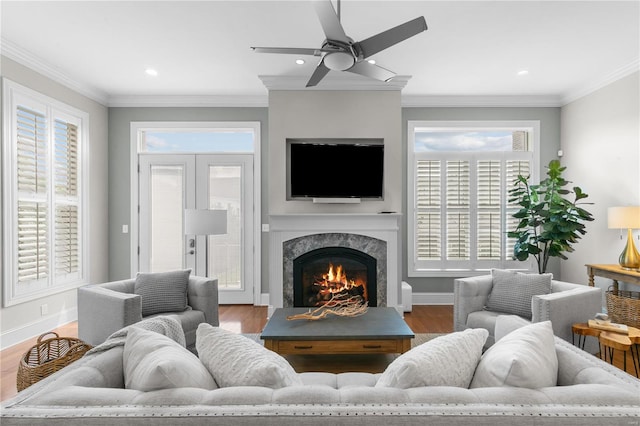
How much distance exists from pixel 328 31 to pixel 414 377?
197cm

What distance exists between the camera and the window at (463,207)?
17.1 feet

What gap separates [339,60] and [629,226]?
10.8 ft

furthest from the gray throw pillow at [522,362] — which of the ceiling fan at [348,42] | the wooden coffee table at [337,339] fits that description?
the ceiling fan at [348,42]

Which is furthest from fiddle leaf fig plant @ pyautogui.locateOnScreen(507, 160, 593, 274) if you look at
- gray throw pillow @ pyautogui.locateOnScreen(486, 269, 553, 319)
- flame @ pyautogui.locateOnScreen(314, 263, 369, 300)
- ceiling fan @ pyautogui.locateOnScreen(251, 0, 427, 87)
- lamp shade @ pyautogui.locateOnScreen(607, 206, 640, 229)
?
ceiling fan @ pyautogui.locateOnScreen(251, 0, 427, 87)

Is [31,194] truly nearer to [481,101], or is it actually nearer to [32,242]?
[32,242]

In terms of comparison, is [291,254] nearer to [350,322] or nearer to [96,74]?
[350,322]

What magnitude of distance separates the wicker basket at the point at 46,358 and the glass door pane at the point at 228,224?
8.40 feet

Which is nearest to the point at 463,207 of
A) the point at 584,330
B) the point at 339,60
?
A: the point at 584,330

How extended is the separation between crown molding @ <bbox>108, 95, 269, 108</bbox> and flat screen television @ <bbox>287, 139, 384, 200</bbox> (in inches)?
43.5

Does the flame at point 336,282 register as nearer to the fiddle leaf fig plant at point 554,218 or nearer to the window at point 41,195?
the fiddle leaf fig plant at point 554,218

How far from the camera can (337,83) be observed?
4336mm

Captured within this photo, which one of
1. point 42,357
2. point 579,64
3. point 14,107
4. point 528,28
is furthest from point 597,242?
point 14,107

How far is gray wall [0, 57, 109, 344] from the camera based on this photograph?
365 cm

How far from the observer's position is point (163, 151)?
5.22 m
